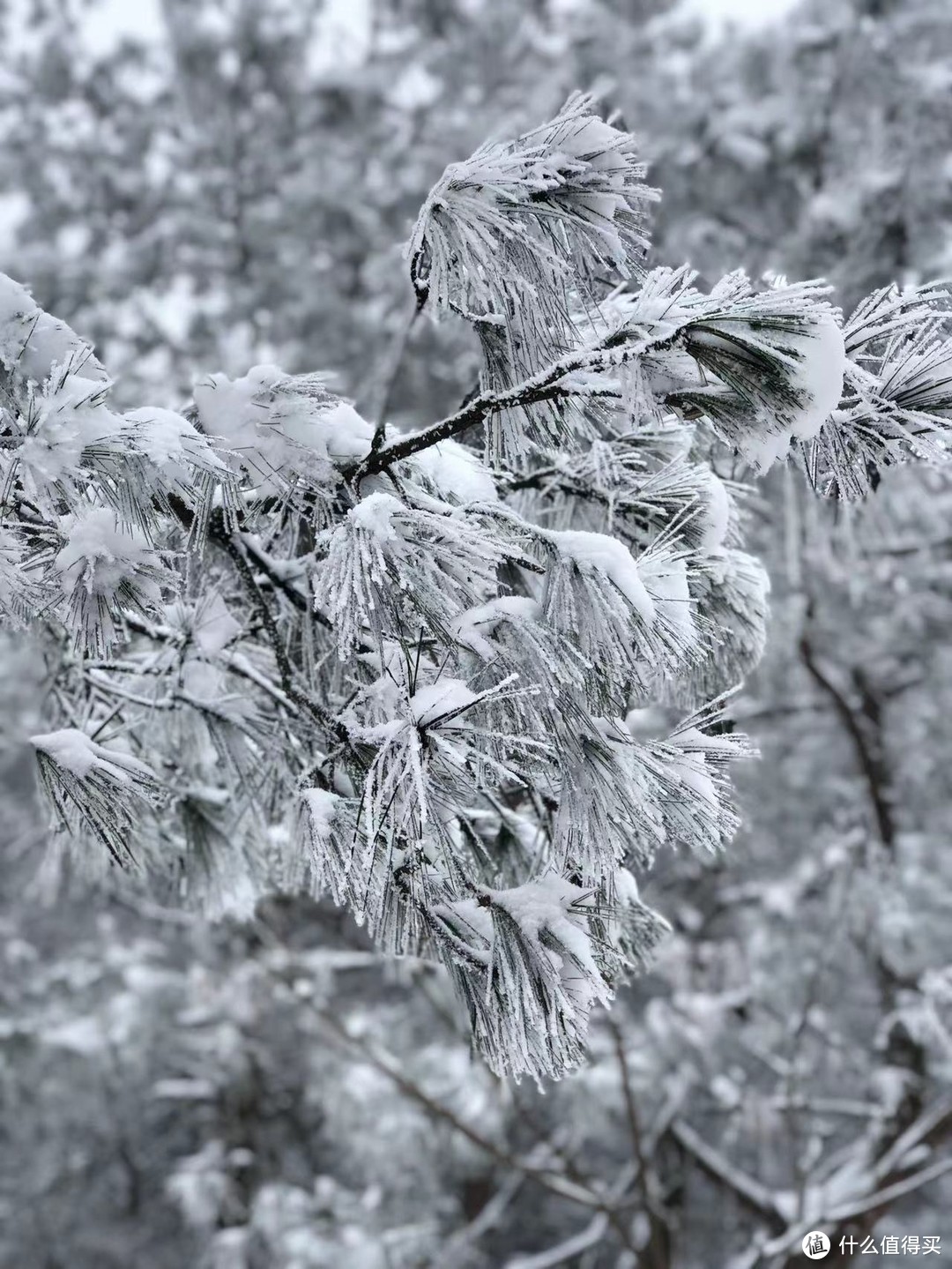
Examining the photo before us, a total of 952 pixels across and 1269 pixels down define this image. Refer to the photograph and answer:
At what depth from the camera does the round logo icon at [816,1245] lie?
338 cm

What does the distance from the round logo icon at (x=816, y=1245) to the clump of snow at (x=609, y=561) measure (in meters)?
3.21

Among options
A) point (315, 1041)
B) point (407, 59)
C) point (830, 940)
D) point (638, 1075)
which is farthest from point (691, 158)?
point (315, 1041)

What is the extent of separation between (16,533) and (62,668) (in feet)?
2.05

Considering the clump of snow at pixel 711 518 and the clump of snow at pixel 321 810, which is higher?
the clump of snow at pixel 711 518

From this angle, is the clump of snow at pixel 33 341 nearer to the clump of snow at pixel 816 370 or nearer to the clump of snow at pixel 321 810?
the clump of snow at pixel 321 810

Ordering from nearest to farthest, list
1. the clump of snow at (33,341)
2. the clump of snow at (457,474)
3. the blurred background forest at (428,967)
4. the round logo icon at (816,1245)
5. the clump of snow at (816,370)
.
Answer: the clump of snow at (816,370), the clump of snow at (33,341), the clump of snow at (457,474), the round logo icon at (816,1245), the blurred background forest at (428,967)

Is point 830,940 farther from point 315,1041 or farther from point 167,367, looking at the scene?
point 167,367

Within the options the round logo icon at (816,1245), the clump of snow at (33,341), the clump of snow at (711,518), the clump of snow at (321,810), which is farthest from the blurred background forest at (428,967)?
the clump of snow at (33,341)

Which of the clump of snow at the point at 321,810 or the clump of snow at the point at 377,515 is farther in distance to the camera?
the clump of snow at the point at 321,810

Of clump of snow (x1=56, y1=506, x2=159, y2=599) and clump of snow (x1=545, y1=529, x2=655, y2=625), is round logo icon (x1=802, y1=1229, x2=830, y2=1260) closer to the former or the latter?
clump of snow (x1=545, y1=529, x2=655, y2=625)

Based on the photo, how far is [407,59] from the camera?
768 cm

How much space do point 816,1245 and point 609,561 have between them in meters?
3.34

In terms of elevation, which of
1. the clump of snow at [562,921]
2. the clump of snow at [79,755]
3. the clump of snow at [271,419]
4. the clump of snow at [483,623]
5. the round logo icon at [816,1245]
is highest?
the clump of snow at [271,419]

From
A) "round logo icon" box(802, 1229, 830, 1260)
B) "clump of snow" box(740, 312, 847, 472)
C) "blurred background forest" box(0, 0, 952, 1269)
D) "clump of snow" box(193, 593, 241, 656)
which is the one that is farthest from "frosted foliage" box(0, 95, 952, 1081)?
"round logo icon" box(802, 1229, 830, 1260)
